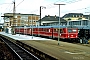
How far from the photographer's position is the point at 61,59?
1759cm

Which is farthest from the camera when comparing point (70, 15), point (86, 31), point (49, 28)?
point (70, 15)

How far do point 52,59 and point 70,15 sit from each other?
13926 centimetres

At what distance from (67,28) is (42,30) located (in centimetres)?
1619

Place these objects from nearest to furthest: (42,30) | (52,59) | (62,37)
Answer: (52,59) < (62,37) < (42,30)

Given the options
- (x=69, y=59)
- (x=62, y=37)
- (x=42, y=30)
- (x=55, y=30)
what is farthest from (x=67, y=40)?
(x=69, y=59)

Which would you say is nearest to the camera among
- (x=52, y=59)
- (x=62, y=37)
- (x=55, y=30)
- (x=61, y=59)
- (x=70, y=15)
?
(x=52, y=59)

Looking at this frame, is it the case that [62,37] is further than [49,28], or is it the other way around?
[49,28]

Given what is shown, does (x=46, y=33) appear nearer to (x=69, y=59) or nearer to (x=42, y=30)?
(x=42, y=30)

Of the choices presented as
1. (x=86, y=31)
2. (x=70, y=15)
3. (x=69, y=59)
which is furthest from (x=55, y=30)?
(x=70, y=15)

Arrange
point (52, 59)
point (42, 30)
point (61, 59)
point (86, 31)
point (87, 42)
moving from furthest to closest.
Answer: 1. point (42, 30)
2. point (86, 31)
3. point (87, 42)
4. point (61, 59)
5. point (52, 59)

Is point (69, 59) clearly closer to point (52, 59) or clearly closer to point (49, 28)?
point (52, 59)

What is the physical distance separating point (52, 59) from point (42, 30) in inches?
1577

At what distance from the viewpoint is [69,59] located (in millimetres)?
17625

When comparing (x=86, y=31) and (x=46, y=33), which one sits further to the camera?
(x=46, y=33)
